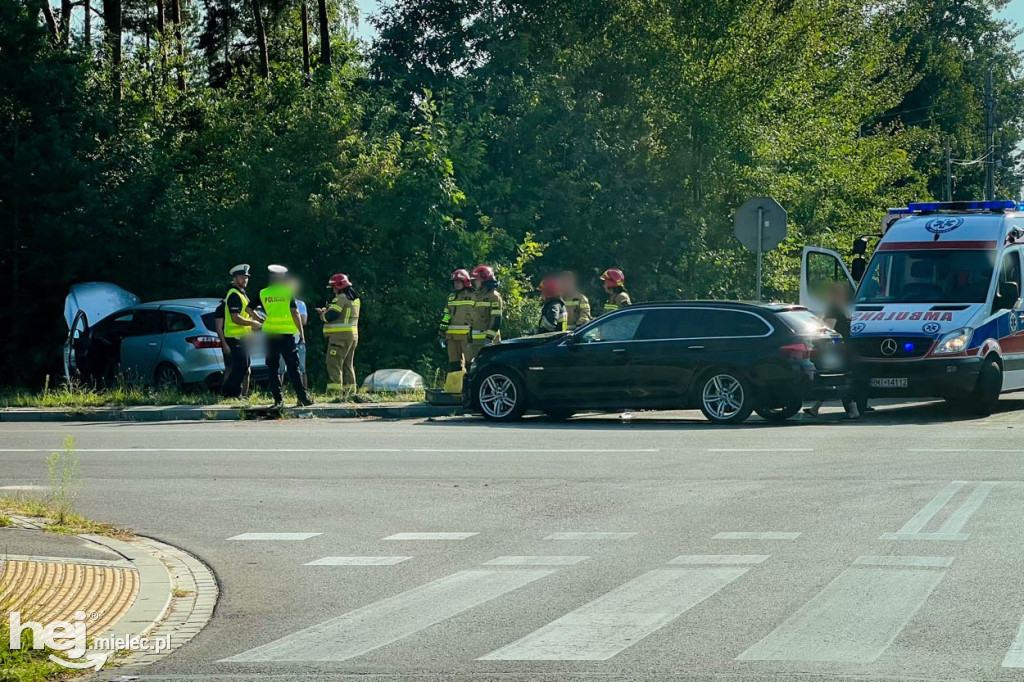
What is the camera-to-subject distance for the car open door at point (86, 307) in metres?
22.7

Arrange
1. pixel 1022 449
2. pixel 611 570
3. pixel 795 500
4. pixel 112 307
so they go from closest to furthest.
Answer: pixel 611 570 → pixel 795 500 → pixel 1022 449 → pixel 112 307

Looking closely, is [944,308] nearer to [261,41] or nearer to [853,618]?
[853,618]

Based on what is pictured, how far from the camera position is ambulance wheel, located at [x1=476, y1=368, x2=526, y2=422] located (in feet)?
59.8

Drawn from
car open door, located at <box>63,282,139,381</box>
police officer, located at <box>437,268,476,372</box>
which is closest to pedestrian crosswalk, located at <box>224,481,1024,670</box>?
police officer, located at <box>437,268,476,372</box>

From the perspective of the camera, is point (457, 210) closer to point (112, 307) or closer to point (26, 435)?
point (112, 307)

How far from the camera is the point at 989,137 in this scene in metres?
56.5

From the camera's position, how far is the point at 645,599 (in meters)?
7.42

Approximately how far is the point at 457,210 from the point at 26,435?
1169 cm

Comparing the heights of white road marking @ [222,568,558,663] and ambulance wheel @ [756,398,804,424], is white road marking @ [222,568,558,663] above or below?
below

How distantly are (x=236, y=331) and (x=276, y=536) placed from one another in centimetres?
1080

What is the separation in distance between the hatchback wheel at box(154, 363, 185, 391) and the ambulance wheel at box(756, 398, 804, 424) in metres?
8.70

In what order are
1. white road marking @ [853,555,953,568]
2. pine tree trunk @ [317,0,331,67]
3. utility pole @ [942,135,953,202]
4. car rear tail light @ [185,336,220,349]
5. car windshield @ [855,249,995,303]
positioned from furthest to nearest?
1. utility pole @ [942,135,953,202]
2. pine tree trunk @ [317,0,331,67]
3. car rear tail light @ [185,336,220,349]
4. car windshield @ [855,249,995,303]
5. white road marking @ [853,555,953,568]

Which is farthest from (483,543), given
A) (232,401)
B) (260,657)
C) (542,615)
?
(232,401)

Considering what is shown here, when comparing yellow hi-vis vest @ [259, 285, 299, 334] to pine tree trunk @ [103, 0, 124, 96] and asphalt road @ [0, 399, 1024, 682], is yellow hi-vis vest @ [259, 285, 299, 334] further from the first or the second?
pine tree trunk @ [103, 0, 124, 96]
